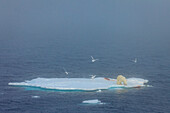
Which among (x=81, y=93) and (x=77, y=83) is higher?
(x=77, y=83)

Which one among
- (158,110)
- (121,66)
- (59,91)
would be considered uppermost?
(121,66)

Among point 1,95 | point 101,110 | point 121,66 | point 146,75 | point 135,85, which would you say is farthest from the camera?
point 121,66

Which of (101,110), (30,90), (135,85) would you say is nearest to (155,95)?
(135,85)

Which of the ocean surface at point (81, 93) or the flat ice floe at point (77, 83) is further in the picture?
the flat ice floe at point (77, 83)

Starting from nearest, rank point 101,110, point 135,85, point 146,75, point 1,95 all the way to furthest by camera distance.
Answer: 1. point 101,110
2. point 1,95
3. point 135,85
4. point 146,75

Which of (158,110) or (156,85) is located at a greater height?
(156,85)

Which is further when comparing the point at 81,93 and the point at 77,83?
the point at 77,83

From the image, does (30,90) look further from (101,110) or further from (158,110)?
(158,110)

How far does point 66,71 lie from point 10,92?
35.2 m

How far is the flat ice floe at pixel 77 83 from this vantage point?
146 m

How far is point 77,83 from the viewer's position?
494ft

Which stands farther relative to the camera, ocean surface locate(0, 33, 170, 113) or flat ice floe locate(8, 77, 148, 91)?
flat ice floe locate(8, 77, 148, 91)

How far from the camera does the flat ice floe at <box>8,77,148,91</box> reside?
146125 millimetres

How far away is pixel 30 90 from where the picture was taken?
145375 millimetres
